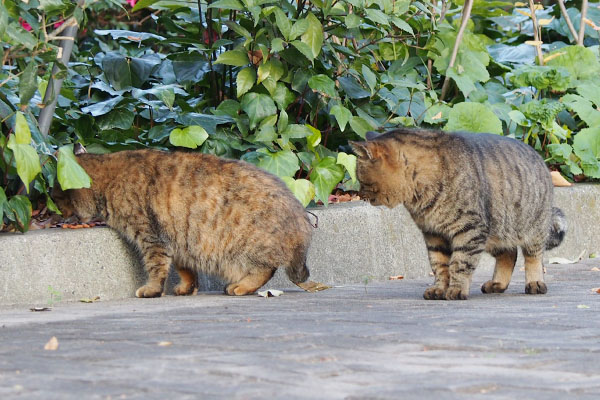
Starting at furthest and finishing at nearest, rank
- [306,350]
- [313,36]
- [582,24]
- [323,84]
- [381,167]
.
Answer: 1. [582,24]
2. [323,84]
3. [313,36]
4. [381,167]
5. [306,350]

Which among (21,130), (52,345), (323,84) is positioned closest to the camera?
(52,345)

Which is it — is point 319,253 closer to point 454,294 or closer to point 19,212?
point 454,294

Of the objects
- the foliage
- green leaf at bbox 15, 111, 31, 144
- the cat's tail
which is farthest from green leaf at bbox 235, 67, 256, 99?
the cat's tail

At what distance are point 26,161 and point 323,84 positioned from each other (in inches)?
96.7

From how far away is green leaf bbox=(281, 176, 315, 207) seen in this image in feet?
22.1

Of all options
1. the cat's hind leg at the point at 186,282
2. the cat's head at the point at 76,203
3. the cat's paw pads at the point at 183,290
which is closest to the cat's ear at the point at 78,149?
the cat's head at the point at 76,203

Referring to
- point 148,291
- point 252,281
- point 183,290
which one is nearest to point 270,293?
point 252,281

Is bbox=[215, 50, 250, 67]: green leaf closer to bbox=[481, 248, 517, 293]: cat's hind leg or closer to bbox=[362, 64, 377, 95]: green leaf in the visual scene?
bbox=[362, 64, 377, 95]: green leaf

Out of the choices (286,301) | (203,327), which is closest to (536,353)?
(203,327)

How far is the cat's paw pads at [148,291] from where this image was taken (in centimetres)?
599

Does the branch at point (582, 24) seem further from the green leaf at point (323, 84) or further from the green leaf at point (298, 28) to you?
the green leaf at point (298, 28)

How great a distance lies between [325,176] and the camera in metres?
7.02

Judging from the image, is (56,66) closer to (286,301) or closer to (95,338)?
(286,301)

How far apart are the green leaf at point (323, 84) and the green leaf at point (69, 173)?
1968 millimetres
